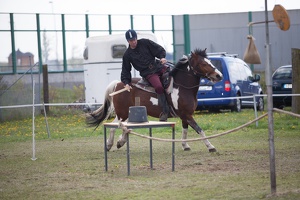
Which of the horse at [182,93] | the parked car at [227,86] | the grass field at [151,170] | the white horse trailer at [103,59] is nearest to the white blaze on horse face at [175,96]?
the horse at [182,93]

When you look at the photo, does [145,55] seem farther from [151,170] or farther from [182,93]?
[151,170]

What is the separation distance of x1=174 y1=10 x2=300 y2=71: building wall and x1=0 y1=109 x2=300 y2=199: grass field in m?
19.1

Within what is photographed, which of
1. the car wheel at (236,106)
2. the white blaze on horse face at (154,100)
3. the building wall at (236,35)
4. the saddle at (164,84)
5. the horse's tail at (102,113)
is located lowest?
the car wheel at (236,106)

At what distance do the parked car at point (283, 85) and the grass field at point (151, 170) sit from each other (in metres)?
7.55

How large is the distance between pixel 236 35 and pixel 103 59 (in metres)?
14.7

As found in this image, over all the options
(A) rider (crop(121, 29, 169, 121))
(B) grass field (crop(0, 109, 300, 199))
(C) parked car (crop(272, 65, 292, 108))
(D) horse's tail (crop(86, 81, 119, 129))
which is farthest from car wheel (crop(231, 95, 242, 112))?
(A) rider (crop(121, 29, 169, 121))

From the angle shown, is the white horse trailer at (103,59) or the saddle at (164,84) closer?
the saddle at (164,84)

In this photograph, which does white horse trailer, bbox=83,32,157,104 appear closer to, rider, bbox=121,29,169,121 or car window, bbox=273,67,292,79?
car window, bbox=273,67,292,79

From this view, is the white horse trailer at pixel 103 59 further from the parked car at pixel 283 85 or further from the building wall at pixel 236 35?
the building wall at pixel 236 35

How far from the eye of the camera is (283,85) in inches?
1061

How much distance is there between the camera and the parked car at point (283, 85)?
26.9m

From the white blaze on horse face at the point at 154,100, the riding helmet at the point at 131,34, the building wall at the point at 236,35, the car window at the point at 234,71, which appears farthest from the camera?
the building wall at the point at 236,35

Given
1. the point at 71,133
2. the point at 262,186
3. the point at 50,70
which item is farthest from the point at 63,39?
the point at 262,186

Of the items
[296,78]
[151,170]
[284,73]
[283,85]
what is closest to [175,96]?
[151,170]
